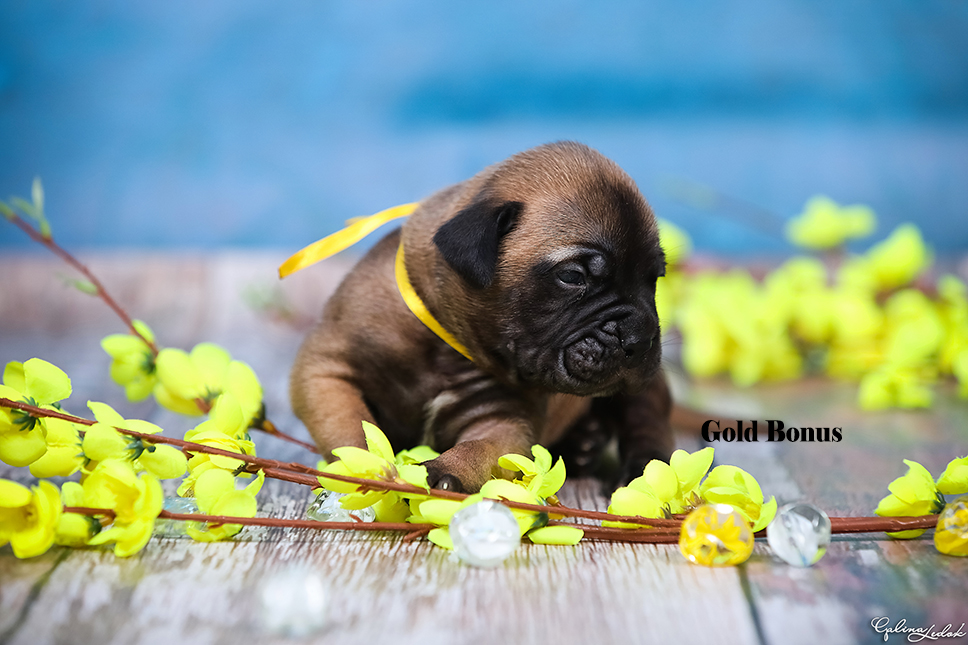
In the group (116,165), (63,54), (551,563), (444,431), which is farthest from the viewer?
(116,165)

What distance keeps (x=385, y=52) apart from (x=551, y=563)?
16.0 ft

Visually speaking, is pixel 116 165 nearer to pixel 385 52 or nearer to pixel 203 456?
pixel 385 52

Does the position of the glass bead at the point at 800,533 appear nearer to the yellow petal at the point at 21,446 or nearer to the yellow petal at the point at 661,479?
the yellow petal at the point at 661,479

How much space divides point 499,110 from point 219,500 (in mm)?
4785

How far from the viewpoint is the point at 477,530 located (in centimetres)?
150

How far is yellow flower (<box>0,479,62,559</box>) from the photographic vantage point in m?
1.44

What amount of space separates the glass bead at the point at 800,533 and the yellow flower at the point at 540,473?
408 mm

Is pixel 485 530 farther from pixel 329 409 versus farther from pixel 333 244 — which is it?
pixel 333 244

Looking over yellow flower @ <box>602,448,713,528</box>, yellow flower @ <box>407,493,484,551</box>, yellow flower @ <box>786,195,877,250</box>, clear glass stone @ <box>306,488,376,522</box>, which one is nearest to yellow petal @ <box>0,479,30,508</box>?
clear glass stone @ <box>306,488,376,522</box>

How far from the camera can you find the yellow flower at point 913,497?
165 centimetres

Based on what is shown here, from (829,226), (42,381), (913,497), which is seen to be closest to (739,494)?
(913,497)

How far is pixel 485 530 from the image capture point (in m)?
1.50

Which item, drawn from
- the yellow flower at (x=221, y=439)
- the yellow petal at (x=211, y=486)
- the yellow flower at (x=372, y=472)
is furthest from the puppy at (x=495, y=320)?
the yellow petal at (x=211, y=486)

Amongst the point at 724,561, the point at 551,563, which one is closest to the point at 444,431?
the point at 551,563
